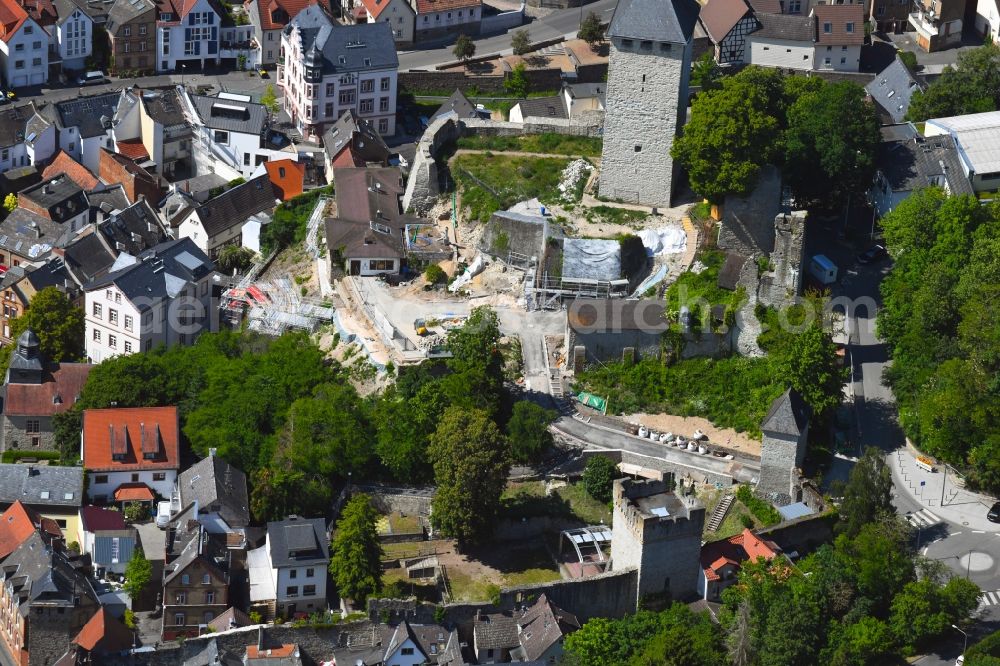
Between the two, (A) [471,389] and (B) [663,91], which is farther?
(B) [663,91]

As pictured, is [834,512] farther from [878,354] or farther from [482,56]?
[482,56]

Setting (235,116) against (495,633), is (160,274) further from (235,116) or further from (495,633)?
(495,633)

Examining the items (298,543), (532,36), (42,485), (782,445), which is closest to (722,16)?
(532,36)

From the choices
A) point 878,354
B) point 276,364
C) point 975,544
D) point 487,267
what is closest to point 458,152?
point 487,267

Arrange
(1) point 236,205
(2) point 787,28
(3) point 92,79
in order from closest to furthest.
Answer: (1) point 236,205, (2) point 787,28, (3) point 92,79

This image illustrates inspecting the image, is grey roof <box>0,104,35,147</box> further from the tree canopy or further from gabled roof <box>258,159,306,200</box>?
the tree canopy

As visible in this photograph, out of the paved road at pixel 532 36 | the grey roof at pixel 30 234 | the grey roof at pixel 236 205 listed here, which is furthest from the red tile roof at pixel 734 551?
the paved road at pixel 532 36

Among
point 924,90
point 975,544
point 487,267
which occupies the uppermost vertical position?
point 924,90
